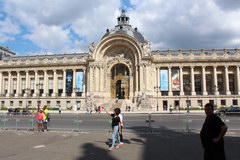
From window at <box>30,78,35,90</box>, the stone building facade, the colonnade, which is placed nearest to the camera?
the stone building facade

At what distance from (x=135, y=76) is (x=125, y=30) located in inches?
619

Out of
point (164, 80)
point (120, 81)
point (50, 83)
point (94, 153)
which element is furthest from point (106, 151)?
point (50, 83)

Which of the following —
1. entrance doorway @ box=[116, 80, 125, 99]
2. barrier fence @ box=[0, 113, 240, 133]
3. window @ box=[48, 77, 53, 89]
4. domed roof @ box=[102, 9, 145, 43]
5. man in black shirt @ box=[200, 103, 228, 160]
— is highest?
domed roof @ box=[102, 9, 145, 43]

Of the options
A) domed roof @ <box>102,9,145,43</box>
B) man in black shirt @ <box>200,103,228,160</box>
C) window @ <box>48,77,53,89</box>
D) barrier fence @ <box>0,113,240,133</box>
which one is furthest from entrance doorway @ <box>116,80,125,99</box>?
man in black shirt @ <box>200,103,228,160</box>

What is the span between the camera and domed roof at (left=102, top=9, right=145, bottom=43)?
180 feet

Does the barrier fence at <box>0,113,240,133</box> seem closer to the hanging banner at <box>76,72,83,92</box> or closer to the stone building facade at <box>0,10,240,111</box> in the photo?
the stone building facade at <box>0,10,240,111</box>

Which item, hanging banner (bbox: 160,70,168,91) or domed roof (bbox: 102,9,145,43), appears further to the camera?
domed roof (bbox: 102,9,145,43)

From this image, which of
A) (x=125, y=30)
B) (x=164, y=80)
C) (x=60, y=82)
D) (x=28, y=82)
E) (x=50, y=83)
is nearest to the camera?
(x=164, y=80)

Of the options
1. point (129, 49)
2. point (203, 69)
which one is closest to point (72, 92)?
point (129, 49)

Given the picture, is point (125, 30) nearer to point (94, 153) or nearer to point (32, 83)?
point (32, 83)

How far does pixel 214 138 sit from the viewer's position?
182 inches

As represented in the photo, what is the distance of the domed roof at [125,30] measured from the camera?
55.0m

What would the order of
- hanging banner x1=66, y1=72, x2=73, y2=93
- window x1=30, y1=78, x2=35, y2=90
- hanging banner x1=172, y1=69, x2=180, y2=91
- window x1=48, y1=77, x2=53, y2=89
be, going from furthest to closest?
window x1=30, y1=78, x2=35, y2=90 < window x1=48, y1=77, x2=53, y2=89 < hanging banner x1=66, y1=72, x2=73, y2=93 < hanging banner x1=172, y1=69, x2=180, y2=91

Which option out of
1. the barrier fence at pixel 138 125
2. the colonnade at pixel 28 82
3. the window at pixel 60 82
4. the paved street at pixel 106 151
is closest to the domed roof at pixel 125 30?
the colonnade at pixel 28 82
